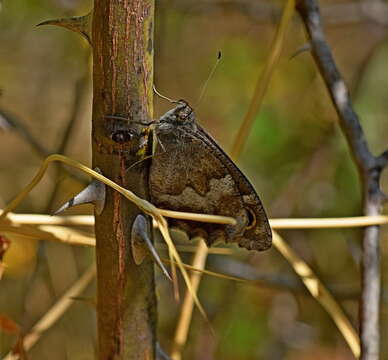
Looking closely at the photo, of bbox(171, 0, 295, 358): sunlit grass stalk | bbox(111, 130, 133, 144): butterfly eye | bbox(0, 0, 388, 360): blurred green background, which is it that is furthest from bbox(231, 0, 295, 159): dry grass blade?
bbox(0, 0, 388, 360): blurred green background

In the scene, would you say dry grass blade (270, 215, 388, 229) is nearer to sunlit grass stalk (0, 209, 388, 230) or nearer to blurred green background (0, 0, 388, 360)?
sunlit grass stalk (0, 209, 388, 230)

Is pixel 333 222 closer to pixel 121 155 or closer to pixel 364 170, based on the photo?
pixel 364 170

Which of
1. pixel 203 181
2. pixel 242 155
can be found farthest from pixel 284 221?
pixel 242 155

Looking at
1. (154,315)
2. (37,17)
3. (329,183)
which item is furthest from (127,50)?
(329,183)

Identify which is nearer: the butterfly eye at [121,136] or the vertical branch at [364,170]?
the butterfly eye at [121,136]

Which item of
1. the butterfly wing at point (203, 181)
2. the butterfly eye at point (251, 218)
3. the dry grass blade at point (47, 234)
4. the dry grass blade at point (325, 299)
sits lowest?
the dry grass blade at point (325, 299)

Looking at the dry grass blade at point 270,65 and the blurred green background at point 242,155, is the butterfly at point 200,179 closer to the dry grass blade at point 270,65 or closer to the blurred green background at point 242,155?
the dry grass blade at point 270,65

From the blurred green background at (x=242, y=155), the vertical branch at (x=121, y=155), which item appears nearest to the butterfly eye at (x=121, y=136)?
the vertical branch at (x=121, y=155)
